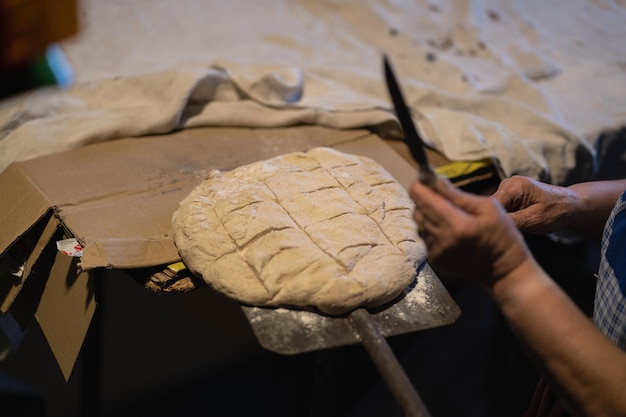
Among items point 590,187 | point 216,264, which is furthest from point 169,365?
point 590,187

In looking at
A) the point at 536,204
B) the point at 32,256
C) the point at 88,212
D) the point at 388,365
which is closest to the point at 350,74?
the point at 536,204

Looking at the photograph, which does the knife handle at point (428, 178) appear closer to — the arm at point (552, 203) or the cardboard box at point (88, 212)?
the arm at point (552, 203)

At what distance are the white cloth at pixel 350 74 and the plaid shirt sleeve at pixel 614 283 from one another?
0.85 meters

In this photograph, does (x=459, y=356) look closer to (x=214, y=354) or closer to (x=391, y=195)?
(x=214, y=354)

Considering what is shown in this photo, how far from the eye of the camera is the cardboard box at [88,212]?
72.3 inches

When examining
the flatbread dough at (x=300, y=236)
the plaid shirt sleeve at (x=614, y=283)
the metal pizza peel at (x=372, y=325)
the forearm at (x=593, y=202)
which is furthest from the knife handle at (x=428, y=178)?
the forearm at (x=593, y=202)

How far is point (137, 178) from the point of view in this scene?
2.19 meters

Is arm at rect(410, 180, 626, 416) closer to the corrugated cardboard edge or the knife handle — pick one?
the knife handle

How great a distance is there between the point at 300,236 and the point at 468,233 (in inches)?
23.7

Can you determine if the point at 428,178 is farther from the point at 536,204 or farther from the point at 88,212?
the point at 88,212

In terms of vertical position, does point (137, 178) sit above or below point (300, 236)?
above

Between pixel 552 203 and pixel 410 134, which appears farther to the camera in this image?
pixel 552 203

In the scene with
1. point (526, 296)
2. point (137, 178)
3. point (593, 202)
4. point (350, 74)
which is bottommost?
point (593, 202)

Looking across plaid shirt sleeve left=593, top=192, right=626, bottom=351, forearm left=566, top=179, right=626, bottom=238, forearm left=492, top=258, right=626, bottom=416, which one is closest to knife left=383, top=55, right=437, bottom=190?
forearm left=492, top=258, right=626, bottom=416
